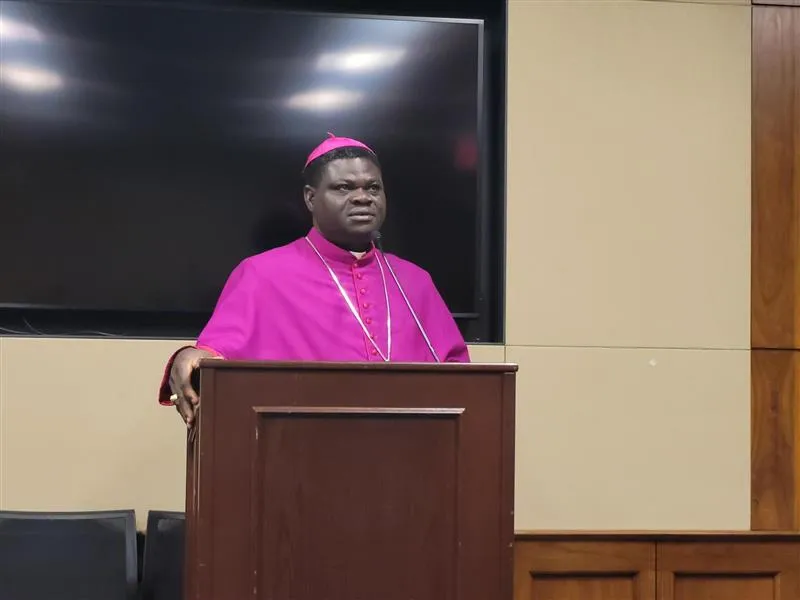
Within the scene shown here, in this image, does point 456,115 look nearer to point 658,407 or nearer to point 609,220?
point 609,220

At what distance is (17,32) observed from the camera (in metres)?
3.25

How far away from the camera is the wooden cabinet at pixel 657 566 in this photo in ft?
10.7

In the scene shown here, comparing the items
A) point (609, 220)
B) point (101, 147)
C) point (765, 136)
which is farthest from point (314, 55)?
point (765, 136)

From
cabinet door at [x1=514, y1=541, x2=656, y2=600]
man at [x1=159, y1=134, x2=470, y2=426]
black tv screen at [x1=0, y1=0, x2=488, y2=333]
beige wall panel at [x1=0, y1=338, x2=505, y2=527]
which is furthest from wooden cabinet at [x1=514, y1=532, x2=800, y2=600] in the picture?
beige wall panel at [x1=0, y1=338, x2=505, y2=527]

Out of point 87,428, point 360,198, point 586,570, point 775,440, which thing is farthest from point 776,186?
point 87,428

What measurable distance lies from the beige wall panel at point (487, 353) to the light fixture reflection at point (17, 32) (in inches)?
66.3

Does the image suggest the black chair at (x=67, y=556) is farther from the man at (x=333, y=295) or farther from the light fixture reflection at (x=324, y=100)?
the light fixture reflection at (x=324, y=100)

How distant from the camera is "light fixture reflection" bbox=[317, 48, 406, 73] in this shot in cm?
337

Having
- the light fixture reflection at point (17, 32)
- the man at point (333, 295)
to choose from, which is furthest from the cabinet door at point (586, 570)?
the light fixture reflection at point (17, 32)

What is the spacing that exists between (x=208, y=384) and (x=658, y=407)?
1.91 m

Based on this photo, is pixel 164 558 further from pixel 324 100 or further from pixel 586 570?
pixel 324 100

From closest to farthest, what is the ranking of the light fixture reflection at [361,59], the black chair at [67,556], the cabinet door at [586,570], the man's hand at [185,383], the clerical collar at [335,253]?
the man's hand at [185,383], the clerical collar at [335,253], the black chair at [67,556], the cabinet door at [586,570], the light fixture reflection at [361,59]

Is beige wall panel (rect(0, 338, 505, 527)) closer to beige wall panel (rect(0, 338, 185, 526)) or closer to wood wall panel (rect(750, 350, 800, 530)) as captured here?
beige wall panel (rect(0, 338, 185, 526))

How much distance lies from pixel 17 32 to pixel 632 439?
92.2 inches
